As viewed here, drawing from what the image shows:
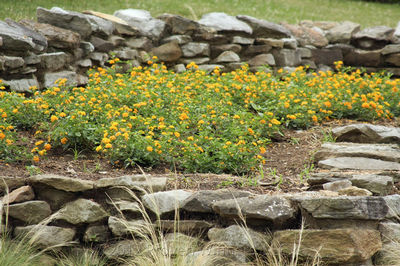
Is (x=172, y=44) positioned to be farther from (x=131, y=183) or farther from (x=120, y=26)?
(x=131, y=183)

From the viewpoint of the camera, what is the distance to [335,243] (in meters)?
2.85

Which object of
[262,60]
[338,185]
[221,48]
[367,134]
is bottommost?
[262,60]

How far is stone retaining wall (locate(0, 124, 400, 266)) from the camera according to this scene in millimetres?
2889

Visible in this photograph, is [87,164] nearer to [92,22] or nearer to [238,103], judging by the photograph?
[238,103]

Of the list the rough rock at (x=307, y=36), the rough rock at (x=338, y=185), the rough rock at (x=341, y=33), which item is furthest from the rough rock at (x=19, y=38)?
the rough rock at (x=341, y=33)

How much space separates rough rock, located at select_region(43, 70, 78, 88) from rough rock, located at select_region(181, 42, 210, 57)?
1.99 m

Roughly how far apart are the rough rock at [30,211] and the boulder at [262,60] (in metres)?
5.46

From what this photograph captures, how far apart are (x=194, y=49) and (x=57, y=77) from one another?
2434 mm

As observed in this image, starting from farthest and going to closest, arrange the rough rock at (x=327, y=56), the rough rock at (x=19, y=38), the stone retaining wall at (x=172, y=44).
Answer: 1. the rough rock at (x=327, y=56)
2. the stone retaining wall at (x=172, y=44)
3. the rough rock at (x=19, y=38)

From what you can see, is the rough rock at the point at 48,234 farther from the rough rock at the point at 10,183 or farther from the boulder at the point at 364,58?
the boulder at the point at 364,58

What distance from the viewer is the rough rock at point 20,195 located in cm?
316

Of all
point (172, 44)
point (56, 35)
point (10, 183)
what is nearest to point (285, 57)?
point (172, 44)

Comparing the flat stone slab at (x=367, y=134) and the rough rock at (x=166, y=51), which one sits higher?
the rough rock at (x=166, y=51)

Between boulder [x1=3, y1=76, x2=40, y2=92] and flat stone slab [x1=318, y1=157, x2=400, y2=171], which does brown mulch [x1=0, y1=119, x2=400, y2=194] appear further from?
boulder [x1=3, y1=76, x2=40, y2=92]
